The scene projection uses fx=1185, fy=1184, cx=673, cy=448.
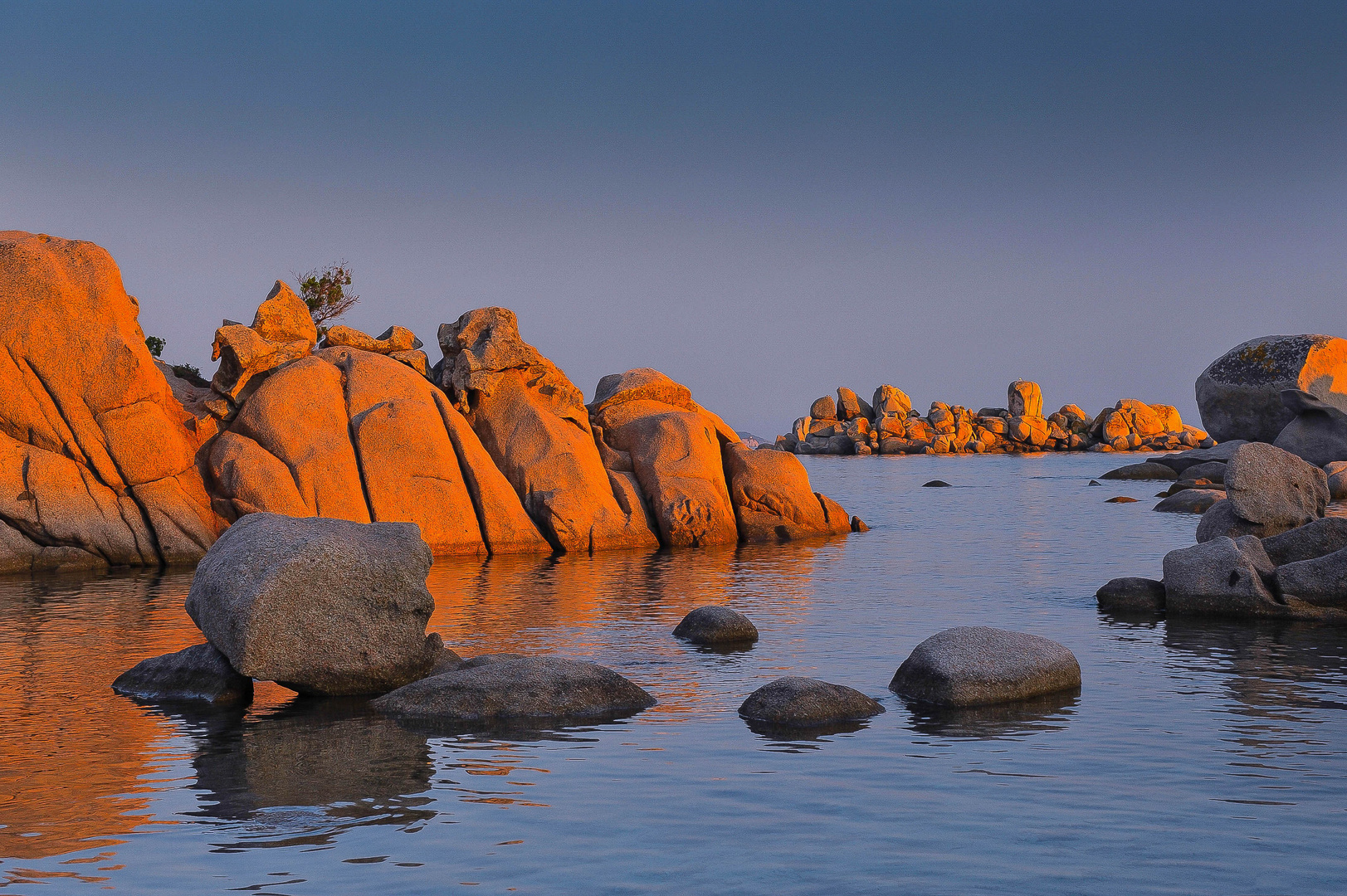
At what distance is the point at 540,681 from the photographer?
14.8 metres

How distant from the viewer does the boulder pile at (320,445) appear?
30.4 m

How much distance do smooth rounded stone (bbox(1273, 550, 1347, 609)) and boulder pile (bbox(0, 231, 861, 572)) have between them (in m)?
18.6

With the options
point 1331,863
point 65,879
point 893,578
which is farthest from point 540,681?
point 893,578

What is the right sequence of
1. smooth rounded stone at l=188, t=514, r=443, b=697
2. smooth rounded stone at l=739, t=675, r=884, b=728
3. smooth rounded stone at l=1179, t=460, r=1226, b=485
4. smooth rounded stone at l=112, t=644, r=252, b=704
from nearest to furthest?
smooth rounded stone at l=739, t=675, r=884, b=728 → smooth rounded stone at l=188, t=514, r=443, b=697 → smooth rounded stone at l=112, t=644, r=252, b=704 → smooth rounded stone at l=1179, t=460, r=1226, b=485

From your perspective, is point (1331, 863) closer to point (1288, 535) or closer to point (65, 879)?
point (65, 879)

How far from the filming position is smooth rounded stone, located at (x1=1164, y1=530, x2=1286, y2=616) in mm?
21406

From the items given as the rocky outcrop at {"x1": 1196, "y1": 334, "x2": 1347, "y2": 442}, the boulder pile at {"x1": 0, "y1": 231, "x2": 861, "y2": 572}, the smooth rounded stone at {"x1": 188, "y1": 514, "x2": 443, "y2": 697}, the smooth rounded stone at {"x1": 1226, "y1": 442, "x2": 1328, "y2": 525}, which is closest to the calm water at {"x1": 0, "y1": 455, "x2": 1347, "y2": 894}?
the smooth rounded stone at {"x1": 188, "y1": 514, "x2": 443, "y2": 697}

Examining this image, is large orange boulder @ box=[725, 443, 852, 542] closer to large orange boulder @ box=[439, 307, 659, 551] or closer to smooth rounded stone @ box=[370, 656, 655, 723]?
large orange boulder @ box=[439, 307, 659, 551]

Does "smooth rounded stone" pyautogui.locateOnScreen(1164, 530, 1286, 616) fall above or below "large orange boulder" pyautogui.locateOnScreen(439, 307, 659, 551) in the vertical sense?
below

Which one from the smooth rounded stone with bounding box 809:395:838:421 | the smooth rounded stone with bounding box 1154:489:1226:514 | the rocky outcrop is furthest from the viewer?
the smooth rounded stone with bounding box 809:395:838:421

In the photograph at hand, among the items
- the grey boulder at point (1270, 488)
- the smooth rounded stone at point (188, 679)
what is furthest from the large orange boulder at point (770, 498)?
the smooth rounded stone at point (188, 679)

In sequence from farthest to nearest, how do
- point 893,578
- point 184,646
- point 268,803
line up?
point 893,578
point 184,646
point 268,803

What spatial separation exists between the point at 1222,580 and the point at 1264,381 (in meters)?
55.3

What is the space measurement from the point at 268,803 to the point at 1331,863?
9.03 metres
